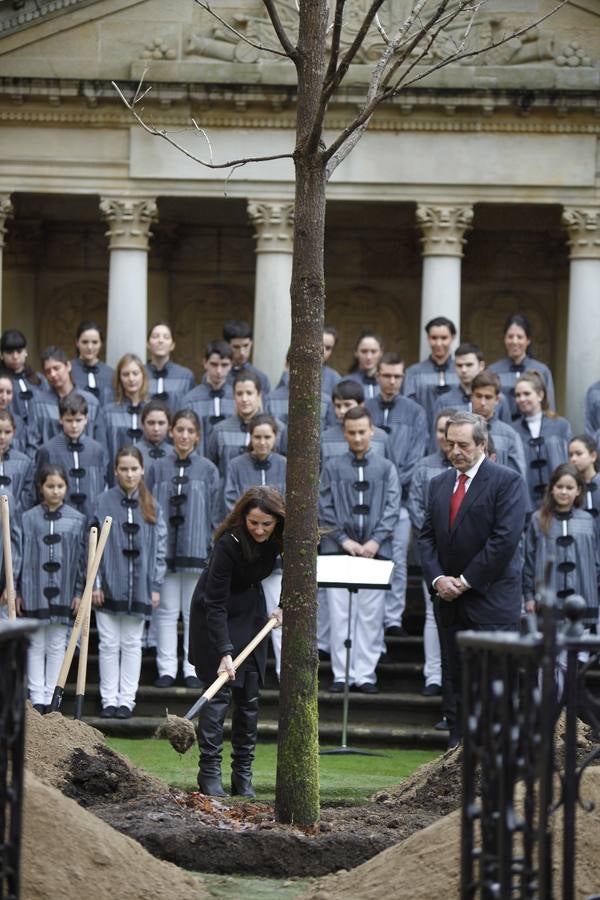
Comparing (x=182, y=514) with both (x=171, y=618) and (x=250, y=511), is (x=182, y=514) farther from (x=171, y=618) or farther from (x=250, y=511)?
(x=250, y=511)

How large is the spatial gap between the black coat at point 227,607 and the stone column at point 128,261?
31.5 ft

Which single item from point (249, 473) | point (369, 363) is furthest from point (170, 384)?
point (249, 473)

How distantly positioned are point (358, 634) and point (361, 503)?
102 centimetres

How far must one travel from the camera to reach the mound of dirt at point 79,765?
9594 millimetres

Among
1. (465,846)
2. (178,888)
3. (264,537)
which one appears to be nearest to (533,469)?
(264,537)

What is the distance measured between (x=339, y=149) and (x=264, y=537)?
2258mm

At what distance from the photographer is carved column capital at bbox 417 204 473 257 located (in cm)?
1956

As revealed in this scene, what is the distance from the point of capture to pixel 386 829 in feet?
28.9

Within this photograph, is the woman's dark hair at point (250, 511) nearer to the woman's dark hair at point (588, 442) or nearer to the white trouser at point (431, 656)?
the white trouser at point (431, 656)

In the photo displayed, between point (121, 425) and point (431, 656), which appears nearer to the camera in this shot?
point (431, 656)

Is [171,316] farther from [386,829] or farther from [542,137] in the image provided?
[386,829]

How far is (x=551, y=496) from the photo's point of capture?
13.4m

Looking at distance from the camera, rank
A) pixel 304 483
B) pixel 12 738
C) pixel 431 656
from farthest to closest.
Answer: pixel 431 656, pixel 304 483, pixel 12 738

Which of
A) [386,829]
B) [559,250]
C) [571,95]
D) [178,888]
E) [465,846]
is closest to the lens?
[465,846]
